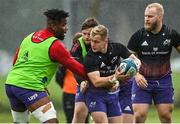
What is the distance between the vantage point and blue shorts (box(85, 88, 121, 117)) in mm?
12430

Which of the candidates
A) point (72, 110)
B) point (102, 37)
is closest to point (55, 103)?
point (72, 110)

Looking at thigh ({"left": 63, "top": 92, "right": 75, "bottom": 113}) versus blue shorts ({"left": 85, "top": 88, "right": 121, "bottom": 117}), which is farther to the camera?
thigh ({"left": 63, "top": 92, "right": 75, "bottom": 113})

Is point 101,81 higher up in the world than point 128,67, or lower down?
lower down

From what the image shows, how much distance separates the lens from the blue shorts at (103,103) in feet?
40.8

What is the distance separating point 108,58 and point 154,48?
1266 mm

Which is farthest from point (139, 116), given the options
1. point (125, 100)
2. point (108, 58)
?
point (108, 58)

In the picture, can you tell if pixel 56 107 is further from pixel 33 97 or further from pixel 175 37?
pixel 33 97

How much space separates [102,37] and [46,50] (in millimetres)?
911

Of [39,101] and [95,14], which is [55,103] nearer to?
[95,14]

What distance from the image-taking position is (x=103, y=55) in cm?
1238

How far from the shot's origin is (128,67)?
11.8 metres

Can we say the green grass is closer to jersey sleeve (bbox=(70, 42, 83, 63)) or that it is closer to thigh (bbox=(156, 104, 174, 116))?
thigh (bbox=(156, 104, 174, 116))

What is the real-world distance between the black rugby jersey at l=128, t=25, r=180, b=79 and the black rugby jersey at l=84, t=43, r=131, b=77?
1002mm

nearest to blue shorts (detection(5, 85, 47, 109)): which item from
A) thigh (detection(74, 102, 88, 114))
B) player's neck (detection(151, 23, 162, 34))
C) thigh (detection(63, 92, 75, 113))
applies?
thigh (detection(74, 102, 88, 114))
